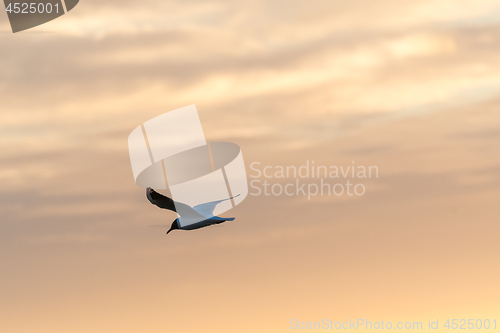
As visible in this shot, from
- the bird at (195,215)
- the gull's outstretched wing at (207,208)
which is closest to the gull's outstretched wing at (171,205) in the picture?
the bird at (195,215)

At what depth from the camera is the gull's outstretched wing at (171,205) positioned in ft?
156

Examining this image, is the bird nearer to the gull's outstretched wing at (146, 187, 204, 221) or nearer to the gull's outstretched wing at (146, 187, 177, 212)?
the gull's outstretched wing at (146, 187, 204, 221)

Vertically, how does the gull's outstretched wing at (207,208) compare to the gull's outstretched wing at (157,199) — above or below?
below

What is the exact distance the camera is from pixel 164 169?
168 feet

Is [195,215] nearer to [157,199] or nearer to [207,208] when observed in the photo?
[207,208]

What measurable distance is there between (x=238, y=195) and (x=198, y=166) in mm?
4176

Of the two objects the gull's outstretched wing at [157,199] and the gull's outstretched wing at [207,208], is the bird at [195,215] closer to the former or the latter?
the gull's outstretched wing at [207,208]

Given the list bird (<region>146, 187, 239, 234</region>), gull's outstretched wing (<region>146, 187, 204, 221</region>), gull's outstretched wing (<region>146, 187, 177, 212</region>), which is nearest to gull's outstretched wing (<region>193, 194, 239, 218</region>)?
bird (<region>146, 187, 239, 234</region>)

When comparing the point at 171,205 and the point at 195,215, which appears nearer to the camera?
the point at 171,205

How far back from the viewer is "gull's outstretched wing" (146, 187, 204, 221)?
47625mm

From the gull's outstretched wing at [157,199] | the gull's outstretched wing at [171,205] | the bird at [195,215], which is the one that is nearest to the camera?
the gull's outstretched wing at [157,199]

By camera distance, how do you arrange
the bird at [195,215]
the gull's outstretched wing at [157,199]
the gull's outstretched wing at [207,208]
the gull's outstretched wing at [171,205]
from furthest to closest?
the gull's outstretched wing at [207,208] < the bird at [195,215] < the gull's outstretched wing at [171,205] < the gull's outstretched wing at [157,199]

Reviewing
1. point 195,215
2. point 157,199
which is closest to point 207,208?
point 195,215

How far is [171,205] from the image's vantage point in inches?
1961
